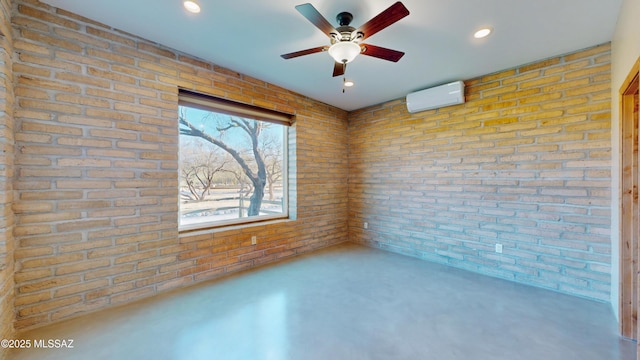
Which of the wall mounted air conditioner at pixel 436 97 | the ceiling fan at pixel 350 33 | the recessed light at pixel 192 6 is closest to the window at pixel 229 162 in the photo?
the recessed light at pixel 192 6

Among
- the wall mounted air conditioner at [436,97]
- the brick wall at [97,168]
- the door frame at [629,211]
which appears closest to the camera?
the door frame at [629,211]

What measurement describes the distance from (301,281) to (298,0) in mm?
2845

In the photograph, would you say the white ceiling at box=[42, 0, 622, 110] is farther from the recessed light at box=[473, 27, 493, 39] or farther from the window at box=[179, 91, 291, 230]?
the window at box=[179, 91, 291, 230]

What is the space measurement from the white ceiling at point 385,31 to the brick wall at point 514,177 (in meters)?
0.40

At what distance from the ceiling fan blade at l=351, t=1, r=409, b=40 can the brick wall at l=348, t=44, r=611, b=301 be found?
224 centimetres

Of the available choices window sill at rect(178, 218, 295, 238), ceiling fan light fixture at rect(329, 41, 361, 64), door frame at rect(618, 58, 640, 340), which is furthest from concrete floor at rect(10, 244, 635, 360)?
ceiling fan light fixture at rect(329, 41, 361, 64)

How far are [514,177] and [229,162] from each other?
3.67m

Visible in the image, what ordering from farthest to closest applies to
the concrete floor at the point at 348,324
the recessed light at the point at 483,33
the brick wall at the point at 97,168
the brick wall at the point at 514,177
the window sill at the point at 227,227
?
the window sill at the point at 227,227, the brick wall at the point at 514,177, the recessed light at the point at 483,33, the brick wall at the point at 97,168, the concrete floor at the point at 348,324

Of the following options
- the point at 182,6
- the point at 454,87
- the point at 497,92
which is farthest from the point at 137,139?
the point at 497,92

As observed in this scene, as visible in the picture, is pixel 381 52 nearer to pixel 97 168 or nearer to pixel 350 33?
pixel 350 33

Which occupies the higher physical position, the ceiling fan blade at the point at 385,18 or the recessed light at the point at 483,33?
the recessed light at the point at 483,33

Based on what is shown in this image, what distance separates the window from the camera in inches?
122

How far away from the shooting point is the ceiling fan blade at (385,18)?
157 centimetres

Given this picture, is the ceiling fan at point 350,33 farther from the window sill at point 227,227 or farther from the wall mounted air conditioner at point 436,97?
the window sill at point 227,227
